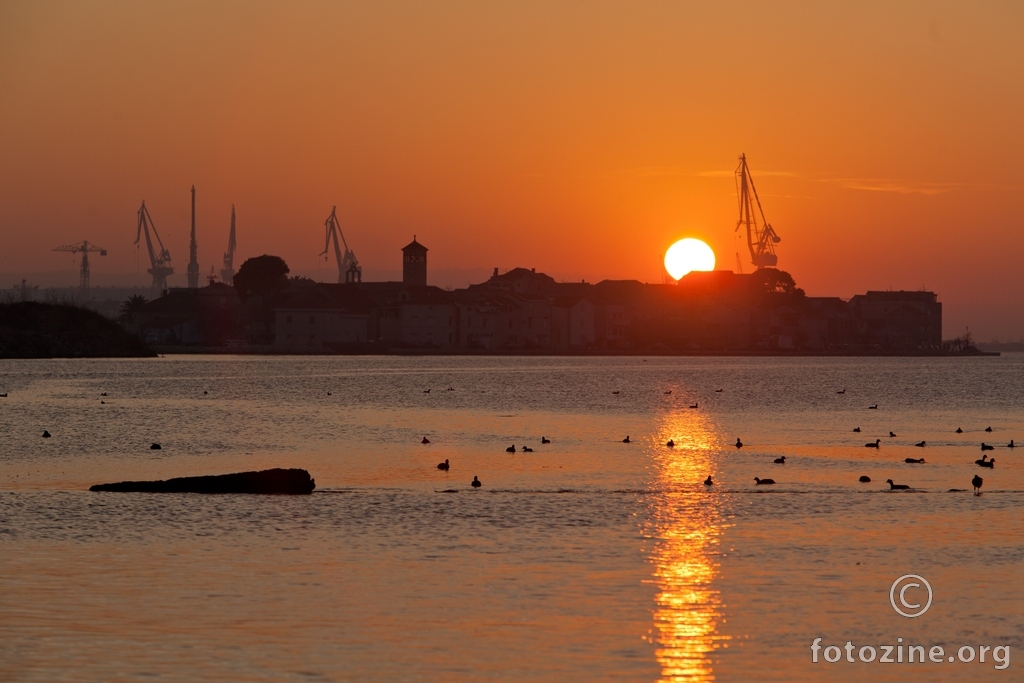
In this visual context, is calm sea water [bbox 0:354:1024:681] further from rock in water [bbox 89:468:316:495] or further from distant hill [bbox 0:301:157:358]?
distant hill [bbox 0:301:157:358]

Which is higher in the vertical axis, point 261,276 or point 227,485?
point 261,276

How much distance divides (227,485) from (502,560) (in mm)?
10398

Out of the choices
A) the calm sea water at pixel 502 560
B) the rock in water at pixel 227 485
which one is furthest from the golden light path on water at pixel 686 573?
the rock in water at pixel 227 485

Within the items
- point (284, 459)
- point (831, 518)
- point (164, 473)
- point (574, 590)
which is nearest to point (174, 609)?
point (574, 590)

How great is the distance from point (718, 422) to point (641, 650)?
169ft

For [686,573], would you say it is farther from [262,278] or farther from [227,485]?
[262,278]

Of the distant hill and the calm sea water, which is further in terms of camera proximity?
the distant hill

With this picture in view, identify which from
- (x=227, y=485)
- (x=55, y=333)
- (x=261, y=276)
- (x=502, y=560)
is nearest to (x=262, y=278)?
(x=261, y=276)

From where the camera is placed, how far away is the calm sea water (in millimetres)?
15008
